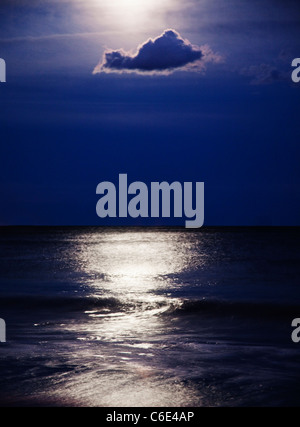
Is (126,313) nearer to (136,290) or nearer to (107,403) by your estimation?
(136,290)

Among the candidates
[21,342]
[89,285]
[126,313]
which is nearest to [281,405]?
[21,342]

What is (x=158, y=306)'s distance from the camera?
1584 centimetres

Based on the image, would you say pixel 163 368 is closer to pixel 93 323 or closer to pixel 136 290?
pixel 93 323

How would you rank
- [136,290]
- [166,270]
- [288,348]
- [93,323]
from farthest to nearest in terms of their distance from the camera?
[166,270] < [136,290] < [93,323] < [288,348]

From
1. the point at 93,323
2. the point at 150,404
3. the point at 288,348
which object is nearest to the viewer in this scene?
the point at 150,404

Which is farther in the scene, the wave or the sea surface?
the wave

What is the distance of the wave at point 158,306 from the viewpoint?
15.0 metres

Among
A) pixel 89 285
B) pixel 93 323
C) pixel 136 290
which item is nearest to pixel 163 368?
pixel 93 323

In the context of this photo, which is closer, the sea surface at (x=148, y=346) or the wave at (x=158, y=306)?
the sea surface at (x=148, y=346)

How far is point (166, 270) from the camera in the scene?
1185 inches

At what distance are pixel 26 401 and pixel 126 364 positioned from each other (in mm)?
2020

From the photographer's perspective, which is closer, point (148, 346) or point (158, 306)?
point (148, 346)

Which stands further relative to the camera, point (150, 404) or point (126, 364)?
point (126, 364)

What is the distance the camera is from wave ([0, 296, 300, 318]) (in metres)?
15.0
